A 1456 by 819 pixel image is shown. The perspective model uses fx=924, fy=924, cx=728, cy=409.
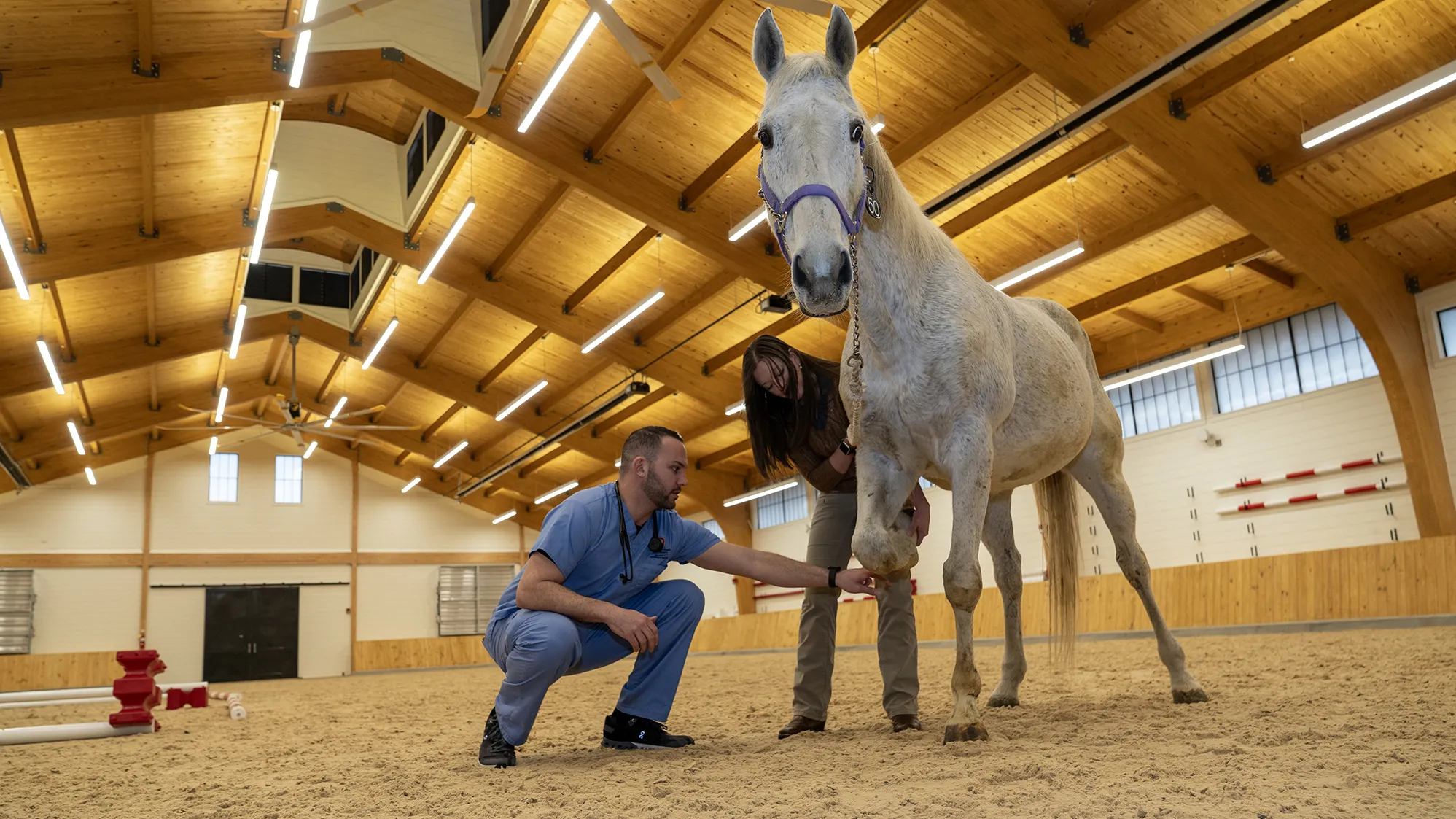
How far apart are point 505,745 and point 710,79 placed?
8.70m

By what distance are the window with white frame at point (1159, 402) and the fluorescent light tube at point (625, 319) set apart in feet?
24.6

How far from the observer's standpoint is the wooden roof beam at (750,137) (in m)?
8.62

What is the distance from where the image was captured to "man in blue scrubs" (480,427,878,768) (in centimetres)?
274

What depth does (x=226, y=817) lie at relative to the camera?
6.75 ft

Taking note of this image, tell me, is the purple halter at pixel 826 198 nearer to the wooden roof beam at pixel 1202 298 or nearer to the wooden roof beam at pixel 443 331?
the wooden roof beam at pixel 1202 298

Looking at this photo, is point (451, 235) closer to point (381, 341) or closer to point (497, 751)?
point (381, 341)

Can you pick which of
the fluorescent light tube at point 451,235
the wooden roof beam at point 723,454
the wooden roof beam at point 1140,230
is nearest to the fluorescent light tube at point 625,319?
the fluorescent light tube at point 451,235

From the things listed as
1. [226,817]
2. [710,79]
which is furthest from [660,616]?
[710,79]

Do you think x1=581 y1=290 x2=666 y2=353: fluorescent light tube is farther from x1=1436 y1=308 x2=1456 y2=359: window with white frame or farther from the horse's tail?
x1=1436 y1=308 x2=1456 y2=359: window with white frame

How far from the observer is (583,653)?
9.71 feet

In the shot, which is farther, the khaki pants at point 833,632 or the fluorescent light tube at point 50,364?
the fluorescent light tube at point 50,364

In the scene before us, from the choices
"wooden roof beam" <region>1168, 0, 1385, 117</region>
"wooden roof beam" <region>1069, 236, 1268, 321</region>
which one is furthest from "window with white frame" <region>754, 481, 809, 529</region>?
"wooden roof beam" <region>1168, 0, 1385, 117</region>

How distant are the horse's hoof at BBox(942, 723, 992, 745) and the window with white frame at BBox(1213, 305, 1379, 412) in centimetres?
1203

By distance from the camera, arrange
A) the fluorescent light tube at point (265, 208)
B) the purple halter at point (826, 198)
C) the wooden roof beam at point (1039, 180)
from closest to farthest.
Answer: the purple halter at point (826, 198), the fluorescent light tube at point (265, 208), the wooden roof beam at point (1039, 180)
